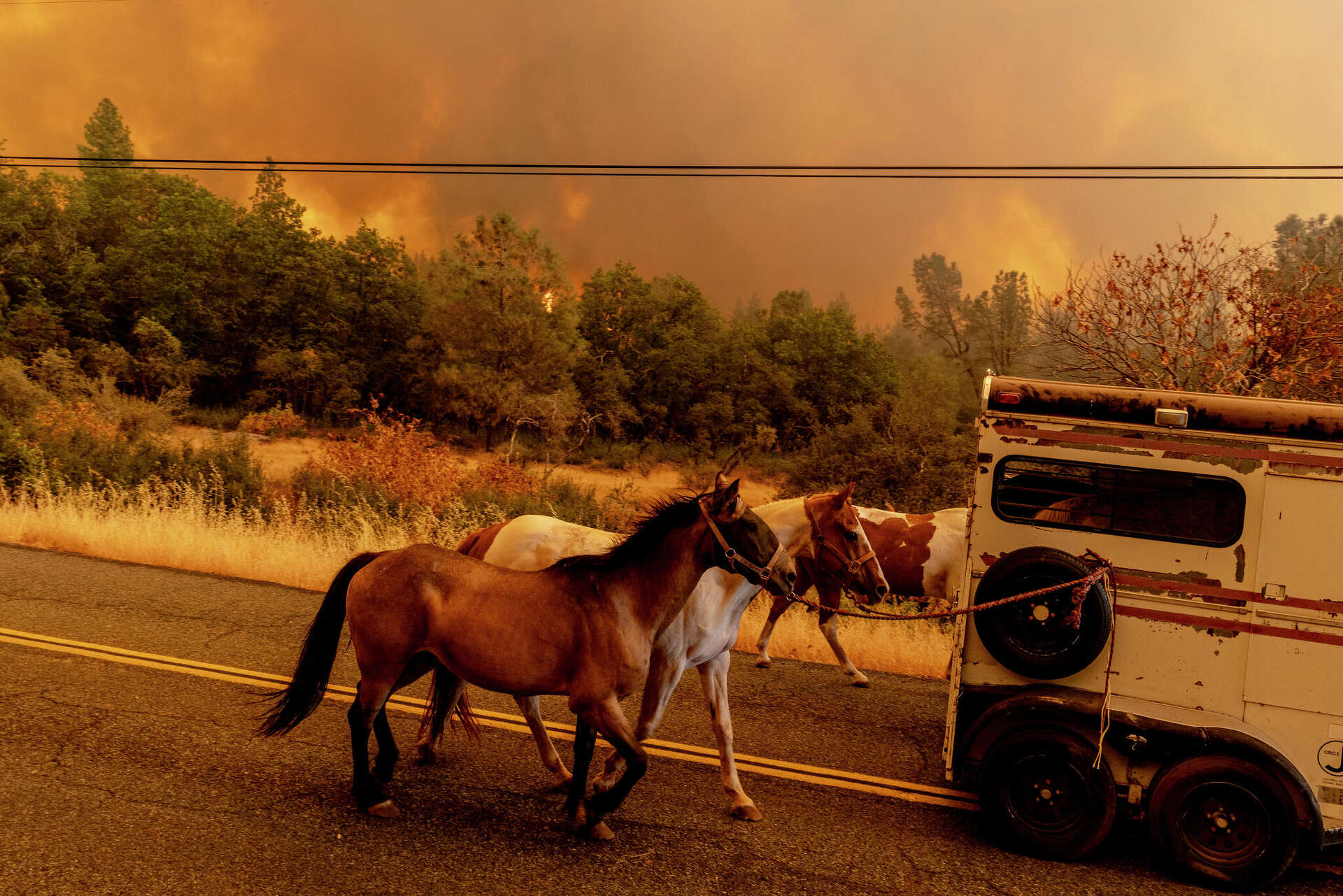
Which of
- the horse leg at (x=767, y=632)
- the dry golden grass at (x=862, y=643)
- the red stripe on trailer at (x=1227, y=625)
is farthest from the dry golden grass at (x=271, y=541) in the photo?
the red stripe on trailer at (x=1227, y=625)

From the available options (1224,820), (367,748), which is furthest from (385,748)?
(1224,820)

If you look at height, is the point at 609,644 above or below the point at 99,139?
below

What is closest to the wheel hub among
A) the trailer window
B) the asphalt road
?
the asphalt road

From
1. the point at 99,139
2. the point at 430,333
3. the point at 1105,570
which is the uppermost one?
the point at 99,139

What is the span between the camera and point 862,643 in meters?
9.28

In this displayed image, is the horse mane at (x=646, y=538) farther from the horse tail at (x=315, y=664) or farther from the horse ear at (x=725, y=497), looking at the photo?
the horse tail at (x=315, y=664)

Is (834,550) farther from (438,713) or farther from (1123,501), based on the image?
(438,713)

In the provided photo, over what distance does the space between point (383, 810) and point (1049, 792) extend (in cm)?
406

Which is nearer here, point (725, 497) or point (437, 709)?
point (725, 497)

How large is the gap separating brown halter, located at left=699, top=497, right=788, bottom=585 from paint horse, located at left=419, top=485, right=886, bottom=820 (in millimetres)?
253

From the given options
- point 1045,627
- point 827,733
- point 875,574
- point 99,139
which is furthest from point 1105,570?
point 99,139

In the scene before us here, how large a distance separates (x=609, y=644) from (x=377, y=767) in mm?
1760

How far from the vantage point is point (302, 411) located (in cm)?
4503

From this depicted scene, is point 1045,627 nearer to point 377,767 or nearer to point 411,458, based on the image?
point 377,767
